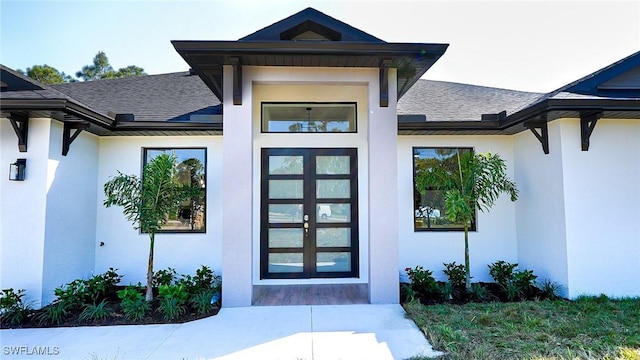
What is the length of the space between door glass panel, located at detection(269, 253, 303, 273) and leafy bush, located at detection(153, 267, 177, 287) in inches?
76.9

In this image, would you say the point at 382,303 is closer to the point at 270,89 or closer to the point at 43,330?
the point at 270,89

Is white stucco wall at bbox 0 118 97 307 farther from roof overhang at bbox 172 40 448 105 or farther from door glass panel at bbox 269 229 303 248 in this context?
door glass panel at bbox 269 229 303 248

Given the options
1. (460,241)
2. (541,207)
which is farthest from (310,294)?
(541,207)

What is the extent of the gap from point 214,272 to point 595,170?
736 centimetres

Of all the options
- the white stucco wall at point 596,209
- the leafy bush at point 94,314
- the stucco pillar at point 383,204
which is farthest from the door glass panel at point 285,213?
the white stucco wall at point 596,209

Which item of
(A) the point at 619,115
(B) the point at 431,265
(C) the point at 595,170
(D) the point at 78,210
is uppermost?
(A) the point at 619,115

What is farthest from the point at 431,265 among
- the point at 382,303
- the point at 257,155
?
the point at 257,155

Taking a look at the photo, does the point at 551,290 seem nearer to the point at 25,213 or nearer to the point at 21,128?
the point at 25,213

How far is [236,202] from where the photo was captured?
5.00 meters

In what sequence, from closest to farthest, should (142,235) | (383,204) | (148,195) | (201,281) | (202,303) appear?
(202,303) < (383,204) < (148,195) < (201,281) < (142,235)

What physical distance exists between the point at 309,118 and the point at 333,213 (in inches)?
81.9

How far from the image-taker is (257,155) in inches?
259

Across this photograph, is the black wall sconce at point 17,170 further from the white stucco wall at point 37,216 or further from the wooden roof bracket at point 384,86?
the wooden roof bracket at point 384,86

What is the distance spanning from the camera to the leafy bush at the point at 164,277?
236 inches
